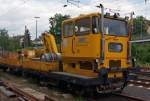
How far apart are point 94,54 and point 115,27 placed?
1638 millimetres

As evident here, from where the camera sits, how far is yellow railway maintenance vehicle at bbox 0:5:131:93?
41.5ft

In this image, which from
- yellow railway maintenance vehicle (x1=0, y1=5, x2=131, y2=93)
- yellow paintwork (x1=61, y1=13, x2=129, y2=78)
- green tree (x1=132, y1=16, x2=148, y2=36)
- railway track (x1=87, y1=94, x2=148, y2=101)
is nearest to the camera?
yellow railway maintenance vehicle (x1=0, y1=5, x2=131, y2=93)

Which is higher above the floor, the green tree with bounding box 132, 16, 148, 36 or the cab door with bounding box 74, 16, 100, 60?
the green tree with bounding box 132, 16, 148, 36

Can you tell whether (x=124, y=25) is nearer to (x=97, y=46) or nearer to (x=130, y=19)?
(x=130, y=19)

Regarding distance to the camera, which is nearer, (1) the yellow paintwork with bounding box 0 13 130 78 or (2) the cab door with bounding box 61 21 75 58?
(1) the yellow paintwork with bounding box 0 13 130 78

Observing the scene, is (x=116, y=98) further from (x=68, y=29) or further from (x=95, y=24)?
(x=68, y=29)

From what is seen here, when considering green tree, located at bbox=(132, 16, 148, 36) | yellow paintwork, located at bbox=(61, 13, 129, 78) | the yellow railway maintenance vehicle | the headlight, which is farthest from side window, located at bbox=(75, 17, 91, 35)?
green tree, located at bbox=(132, 16, 148, 36)

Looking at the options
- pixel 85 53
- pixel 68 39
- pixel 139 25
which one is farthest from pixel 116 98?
pixel 139 25

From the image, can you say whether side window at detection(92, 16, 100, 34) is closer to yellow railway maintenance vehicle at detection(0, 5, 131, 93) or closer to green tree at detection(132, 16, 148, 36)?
yellow railway maintenance vehicle at detection(0, 5, 131, 93)

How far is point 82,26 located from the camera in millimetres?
13508

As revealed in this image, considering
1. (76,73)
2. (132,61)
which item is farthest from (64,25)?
(132,61)

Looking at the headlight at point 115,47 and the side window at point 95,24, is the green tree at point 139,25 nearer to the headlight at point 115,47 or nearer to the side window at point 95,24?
the headlight at point 115,47

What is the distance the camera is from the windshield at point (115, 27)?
13.1 m

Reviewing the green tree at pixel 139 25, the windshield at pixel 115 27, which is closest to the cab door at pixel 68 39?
the windshield at pixel 115 27
